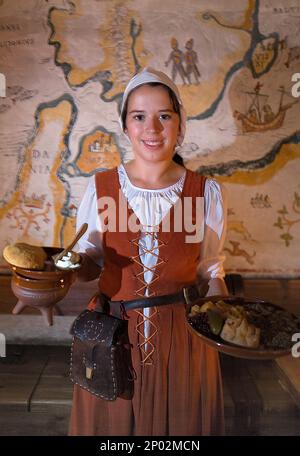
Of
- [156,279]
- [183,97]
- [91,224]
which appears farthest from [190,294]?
[183,97]

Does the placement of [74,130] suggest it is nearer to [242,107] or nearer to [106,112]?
[106,112]

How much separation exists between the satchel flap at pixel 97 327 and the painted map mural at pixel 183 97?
906 mm

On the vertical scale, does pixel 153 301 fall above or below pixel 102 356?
above

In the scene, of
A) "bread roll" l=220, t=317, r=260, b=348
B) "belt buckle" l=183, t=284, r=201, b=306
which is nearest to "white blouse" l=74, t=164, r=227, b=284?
"belt buckle" l=183, t=284, r=201, b=306

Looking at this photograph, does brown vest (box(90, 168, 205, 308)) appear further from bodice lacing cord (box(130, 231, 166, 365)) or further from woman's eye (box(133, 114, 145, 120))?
woman's eye (box(133, 114, 145, 120))

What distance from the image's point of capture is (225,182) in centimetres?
181

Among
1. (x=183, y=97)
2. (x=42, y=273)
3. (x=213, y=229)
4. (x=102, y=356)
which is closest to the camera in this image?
(x=42, y=273)

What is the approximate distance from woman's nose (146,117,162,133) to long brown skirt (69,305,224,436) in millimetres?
516

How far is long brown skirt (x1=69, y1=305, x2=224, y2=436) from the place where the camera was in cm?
104

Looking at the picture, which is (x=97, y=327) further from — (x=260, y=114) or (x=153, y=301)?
(x=260, y=114)

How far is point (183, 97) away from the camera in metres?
1.71

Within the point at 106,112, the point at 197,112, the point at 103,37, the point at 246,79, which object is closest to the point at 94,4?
the point at 103,37

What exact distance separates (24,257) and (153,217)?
39 centimetres

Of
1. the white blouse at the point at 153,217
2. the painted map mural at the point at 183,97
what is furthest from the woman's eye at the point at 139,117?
the painted map mural at the point at 183,97
